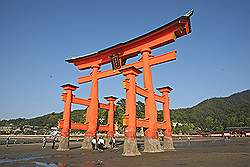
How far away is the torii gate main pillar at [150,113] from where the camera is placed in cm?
1623

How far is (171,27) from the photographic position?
1602 cm

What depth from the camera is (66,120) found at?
2028 centimetres

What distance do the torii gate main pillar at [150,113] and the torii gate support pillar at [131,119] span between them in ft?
5.49

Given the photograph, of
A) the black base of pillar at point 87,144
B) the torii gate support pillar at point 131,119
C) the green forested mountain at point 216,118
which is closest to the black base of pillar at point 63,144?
the black base of pillar at point 87,144

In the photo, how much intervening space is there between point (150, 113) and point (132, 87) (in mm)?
2706

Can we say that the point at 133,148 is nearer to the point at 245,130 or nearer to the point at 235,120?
the point at 245,130

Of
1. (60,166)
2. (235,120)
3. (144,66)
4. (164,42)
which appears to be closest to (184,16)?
(164,42)

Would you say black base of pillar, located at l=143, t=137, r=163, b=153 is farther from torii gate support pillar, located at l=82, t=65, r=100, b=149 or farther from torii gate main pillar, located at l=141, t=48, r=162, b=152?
torii gate support pillar, located at l=82, t=65, r=100, b=149

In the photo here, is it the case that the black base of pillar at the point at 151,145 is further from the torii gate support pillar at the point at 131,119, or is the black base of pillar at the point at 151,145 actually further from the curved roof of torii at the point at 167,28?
the curved roof of torii at the point at 167,28

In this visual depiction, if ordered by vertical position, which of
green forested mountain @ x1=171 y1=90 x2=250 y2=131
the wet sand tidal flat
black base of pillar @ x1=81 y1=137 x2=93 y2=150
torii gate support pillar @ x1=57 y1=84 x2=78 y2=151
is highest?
green forested mountain @ x1=171 y1=90 x2=250 y2=131

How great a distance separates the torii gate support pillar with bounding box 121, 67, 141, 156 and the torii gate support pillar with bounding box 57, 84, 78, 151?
733 cm

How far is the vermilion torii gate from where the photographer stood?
1512 cm

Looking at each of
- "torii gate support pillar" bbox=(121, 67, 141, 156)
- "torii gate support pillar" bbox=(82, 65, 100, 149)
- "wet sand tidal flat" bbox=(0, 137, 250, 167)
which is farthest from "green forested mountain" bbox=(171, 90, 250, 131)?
"torii gate support pillar" bbox=(121, 67, 141, 156)

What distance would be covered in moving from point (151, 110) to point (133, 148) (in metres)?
3.23
